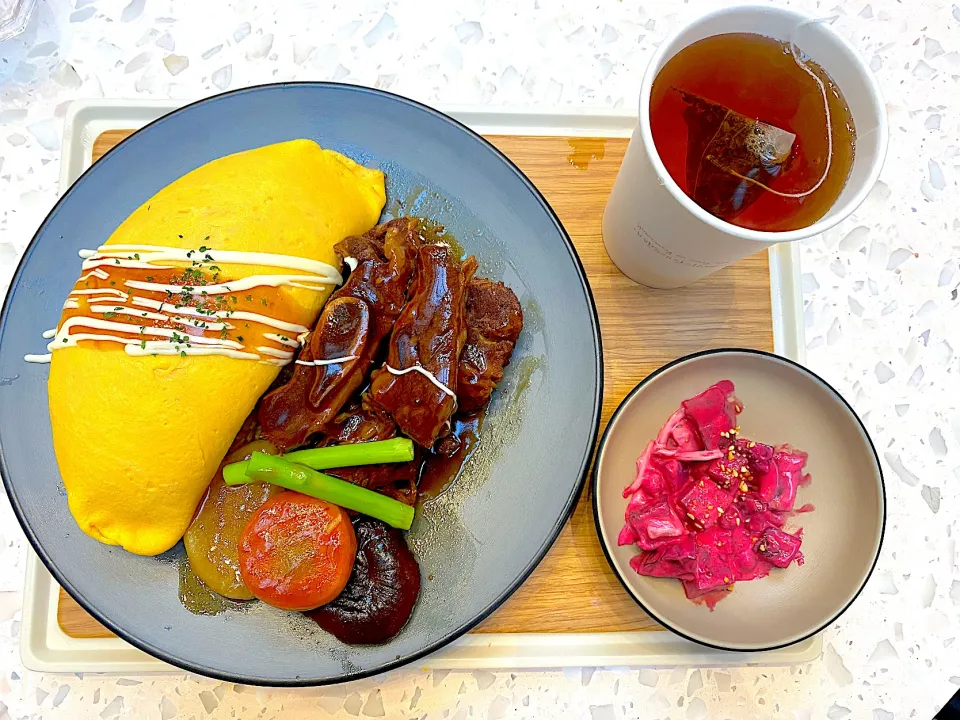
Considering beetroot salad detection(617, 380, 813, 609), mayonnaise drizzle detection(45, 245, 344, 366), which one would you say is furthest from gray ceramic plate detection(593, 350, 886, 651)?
mayonnaise drizzle detection(45, 245, 344, 366)

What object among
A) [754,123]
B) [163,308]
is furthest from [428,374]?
[754,123]

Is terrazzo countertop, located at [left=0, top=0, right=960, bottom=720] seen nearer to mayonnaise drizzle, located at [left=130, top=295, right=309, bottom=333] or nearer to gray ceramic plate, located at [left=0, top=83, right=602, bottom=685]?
gray ceramic plate, located at [left=0, top=83, right=602, bottom=685]

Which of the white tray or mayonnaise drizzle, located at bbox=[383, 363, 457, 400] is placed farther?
the white tray

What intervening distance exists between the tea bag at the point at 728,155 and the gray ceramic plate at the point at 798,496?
0.43 metres

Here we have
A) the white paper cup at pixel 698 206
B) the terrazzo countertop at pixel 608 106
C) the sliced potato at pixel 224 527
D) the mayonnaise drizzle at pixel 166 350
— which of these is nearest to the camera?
the white paper cup at pixel 698 206

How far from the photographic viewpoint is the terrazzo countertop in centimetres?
174

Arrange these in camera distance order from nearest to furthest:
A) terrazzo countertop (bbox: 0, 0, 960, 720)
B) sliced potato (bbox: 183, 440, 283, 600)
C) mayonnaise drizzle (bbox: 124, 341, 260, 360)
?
mayonnaise drizzle (bbox: 124, 341, 260, 360), sliced potato (bbox: 183, 440, 283, 600), terrazzo countertop (bbox: 0, 0, 960, 720)

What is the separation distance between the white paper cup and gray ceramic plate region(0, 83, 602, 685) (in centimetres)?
30

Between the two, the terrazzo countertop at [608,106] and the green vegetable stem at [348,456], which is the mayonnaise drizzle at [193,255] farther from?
the terrazzo countertop at [608,106]

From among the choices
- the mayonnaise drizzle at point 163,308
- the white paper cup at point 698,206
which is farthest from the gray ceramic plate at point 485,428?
the white paper cup at point 698,206

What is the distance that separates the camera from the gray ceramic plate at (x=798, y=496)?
1.58 meters

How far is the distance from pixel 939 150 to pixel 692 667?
1.79 m

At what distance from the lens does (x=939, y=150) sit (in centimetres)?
205

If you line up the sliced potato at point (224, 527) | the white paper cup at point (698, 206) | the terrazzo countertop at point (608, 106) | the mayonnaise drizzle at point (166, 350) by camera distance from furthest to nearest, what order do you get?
the terrazzo countertop at point (608, 106), the sliced potato at point (224, 527), the mayonnaise drizzle at point (166, 350), the white paper cup at point (698, 206)
